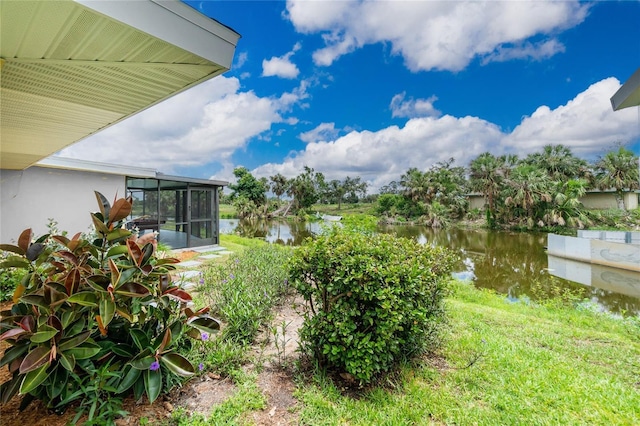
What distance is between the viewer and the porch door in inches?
395

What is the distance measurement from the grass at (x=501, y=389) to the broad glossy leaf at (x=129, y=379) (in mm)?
1034

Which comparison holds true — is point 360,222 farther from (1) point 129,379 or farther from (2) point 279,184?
(2) point 279,184

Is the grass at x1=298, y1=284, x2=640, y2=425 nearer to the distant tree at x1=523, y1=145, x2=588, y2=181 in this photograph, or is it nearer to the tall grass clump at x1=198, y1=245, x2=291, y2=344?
the tall grass clump at x1=198, y1=245, x2=291, y2=344

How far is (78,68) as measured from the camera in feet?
6.29

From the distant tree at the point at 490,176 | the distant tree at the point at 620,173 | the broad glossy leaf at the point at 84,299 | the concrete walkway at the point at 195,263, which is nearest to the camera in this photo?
the broad glossy leaf at the point at 84,299

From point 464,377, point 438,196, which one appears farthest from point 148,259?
point 438,196

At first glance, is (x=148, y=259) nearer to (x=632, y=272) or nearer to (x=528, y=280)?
(x=528, y=280)

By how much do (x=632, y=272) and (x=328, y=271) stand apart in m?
14.6

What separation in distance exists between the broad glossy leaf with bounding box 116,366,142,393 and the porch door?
28.8 ft

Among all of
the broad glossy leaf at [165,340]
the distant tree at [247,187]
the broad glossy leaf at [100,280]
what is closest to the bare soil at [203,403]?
the broad glossy leaf at [165,340]

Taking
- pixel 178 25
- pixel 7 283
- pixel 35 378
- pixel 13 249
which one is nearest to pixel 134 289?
pixel 35 378

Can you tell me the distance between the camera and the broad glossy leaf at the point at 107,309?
4.81 ft

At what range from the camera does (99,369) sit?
1.62 meters

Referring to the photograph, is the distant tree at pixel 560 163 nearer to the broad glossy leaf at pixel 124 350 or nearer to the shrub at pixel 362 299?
the shrub at pixel 362 299
